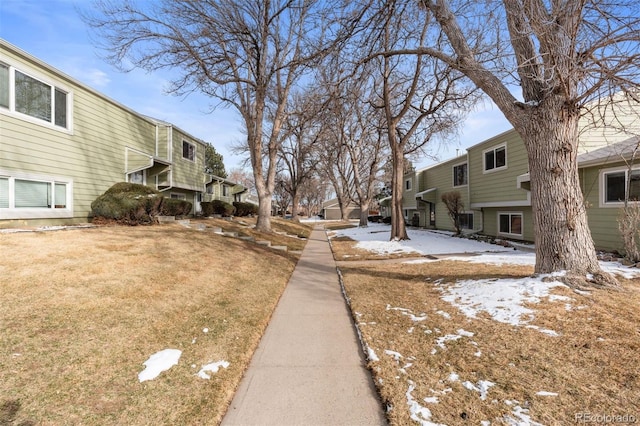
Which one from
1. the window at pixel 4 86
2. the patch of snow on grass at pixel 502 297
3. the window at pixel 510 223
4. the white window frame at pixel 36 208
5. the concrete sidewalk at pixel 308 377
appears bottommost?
the concrete sidewalk at pixel 308 377

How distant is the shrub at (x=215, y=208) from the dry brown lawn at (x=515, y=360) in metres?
16.1

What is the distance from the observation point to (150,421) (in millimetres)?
2346

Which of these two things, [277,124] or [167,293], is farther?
[277,124]

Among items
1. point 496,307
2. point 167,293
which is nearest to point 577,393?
point 496,307

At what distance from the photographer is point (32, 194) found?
8.50m

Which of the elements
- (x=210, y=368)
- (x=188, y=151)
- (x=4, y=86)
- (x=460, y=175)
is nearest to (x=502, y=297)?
(x=210, y=368)

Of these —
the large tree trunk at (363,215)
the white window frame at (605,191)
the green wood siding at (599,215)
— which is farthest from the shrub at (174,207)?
the large tree trunk at (363,215)

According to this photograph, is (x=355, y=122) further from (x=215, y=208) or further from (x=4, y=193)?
(x=4, y=193)

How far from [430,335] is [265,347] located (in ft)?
6.86

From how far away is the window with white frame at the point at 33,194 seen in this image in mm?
7840

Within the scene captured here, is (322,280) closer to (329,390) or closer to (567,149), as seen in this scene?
(329,390)

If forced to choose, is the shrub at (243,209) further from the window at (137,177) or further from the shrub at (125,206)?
the shrub at (125,206)

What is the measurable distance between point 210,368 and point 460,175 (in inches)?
732

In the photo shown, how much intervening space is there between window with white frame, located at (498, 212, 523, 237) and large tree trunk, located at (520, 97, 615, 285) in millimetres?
9725
